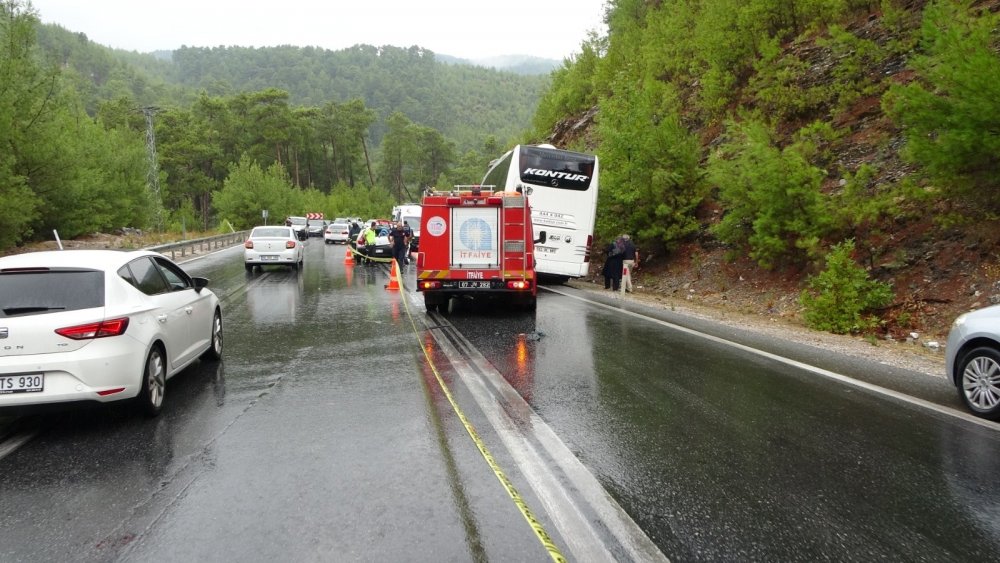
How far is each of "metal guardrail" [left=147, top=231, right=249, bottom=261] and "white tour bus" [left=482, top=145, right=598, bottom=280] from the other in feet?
46.1

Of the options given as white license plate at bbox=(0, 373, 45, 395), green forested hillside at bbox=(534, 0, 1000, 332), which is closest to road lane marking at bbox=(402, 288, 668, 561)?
white license plate at bbox=(0, 373, 45, 395)

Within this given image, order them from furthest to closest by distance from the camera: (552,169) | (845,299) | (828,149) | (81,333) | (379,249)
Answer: (379,249) → (552,169) → (828,149) → (845,299) → (81,333)

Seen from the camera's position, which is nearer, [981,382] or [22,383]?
[22,383]

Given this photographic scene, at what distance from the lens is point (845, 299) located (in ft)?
39.3

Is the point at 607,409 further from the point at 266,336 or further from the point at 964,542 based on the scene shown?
the point at 266,336

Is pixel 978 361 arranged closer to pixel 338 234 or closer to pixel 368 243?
pixel 368 243

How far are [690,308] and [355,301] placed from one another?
25.1ft

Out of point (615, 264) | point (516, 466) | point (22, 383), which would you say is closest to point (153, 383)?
point (22, 383)

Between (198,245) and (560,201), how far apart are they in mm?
28477

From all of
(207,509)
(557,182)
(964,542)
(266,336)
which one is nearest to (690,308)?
(557,182)

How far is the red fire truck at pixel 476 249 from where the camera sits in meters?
12.5

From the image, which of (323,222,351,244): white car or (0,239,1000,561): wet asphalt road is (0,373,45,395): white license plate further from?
(323,222,351,244): white car

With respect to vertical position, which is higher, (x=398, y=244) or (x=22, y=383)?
(x=398, y=244)

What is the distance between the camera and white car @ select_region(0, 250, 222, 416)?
5.17 meters
